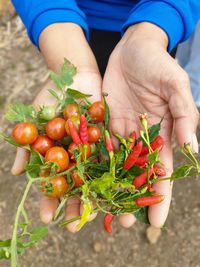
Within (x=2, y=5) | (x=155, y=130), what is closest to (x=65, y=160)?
(x=155, y=130)

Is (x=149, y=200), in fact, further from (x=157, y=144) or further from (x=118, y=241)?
(x=118, y=241)

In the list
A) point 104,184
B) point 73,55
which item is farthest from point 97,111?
point 73,55

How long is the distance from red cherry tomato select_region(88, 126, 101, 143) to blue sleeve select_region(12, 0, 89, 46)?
60cm

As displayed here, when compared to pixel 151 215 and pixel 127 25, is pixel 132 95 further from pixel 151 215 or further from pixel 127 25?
pixel 151 215

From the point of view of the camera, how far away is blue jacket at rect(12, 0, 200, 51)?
6.09 ft

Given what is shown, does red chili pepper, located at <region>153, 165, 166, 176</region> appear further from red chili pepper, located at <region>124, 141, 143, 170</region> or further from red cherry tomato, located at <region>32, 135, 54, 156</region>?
red cherry tomato, located at <region>32, 135, 54, 156</region>

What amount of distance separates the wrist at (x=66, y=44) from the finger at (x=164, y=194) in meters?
0.53

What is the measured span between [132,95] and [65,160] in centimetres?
43

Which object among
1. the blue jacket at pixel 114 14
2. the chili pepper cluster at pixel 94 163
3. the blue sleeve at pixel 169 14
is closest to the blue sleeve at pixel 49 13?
the blue jacket at pixel 114 14

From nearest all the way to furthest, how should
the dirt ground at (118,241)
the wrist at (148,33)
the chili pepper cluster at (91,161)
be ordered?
the chili pepper cluster at (91,161)
the wrist at (148,33)
the dirt ground at (118,241)

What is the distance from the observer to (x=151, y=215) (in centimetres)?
156

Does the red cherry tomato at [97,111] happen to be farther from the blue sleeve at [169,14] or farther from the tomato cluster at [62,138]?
the blue sleeve at [169,14]

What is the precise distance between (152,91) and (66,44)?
20.1 inches

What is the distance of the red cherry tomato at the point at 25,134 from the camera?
5.05 ft
